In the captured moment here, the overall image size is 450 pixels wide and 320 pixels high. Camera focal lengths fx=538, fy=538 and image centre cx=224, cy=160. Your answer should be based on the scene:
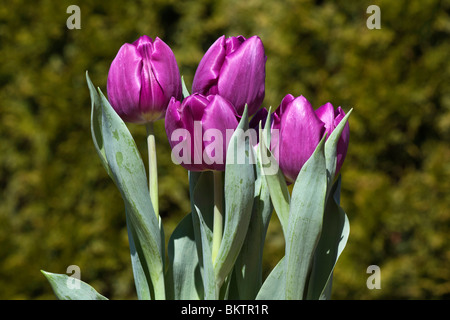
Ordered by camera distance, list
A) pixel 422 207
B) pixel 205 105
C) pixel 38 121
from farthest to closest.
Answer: pixel 38 121 < pixel 422 207 < pixel 205 105

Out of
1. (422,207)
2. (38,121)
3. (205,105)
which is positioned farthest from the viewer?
(38,121)

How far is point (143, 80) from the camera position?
76 centimetres

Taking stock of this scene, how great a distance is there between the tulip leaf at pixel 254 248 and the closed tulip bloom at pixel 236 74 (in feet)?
0.38

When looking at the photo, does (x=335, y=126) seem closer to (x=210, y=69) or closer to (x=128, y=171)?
(x=210, y=69)

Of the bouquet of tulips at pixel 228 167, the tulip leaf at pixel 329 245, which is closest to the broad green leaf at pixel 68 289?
the bouquet of tulips at pixel 228 167

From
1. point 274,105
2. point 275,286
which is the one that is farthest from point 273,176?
point 274,105

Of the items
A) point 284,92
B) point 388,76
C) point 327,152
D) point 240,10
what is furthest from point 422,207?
point 327,152

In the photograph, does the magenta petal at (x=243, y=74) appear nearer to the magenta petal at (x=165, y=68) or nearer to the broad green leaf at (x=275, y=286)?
the magenta petal at (x=165, y=68)

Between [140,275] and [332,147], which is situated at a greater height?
[332,147]

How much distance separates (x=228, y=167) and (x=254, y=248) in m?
0.17

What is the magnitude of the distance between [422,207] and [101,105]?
176 centimetres

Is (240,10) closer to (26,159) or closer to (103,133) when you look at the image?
(26,159)

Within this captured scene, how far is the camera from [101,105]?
78 cm

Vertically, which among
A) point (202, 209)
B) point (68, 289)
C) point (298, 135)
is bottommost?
Answer: point (68, 289)
